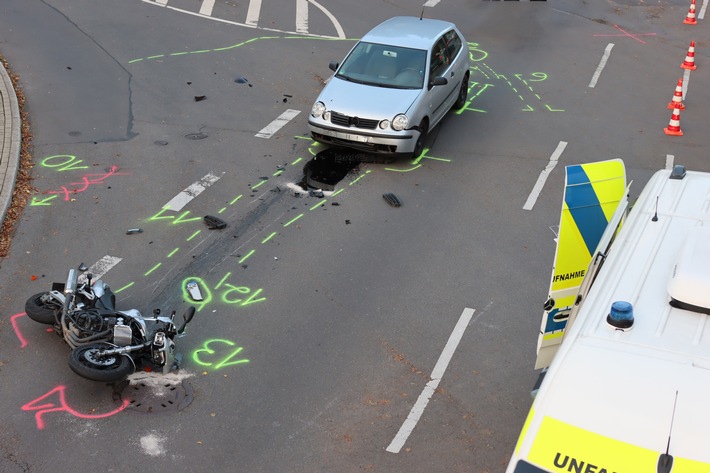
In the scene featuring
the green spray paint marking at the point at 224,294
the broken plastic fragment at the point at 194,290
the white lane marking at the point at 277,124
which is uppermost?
the broken plastic fragment at the point at 194,290

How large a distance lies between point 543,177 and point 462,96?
11.6 feet

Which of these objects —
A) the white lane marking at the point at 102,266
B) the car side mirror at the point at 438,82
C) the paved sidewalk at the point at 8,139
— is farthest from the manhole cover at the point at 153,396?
the car side mirror at the point at 438,82

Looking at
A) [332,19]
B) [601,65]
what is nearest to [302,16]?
[332,19]

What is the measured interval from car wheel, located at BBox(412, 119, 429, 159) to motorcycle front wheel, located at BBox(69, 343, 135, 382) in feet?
23.6

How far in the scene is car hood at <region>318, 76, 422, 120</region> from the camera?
45.4 feet

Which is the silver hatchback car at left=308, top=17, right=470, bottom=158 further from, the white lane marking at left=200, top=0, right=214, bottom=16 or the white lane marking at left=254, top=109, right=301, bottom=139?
the white lane marking at left=200, top=0, right=214, bottom=16

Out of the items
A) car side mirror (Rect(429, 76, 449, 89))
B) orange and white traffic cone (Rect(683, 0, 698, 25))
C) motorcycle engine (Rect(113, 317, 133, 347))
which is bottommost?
orange and white traffic cone (Rect(683, 0, 698, 25))

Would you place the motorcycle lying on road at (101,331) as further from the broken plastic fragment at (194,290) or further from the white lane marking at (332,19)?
the white lane marking at (332,19)

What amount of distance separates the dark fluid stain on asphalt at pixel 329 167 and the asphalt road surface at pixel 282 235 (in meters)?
0.19

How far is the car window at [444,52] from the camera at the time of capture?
14961 millimetres

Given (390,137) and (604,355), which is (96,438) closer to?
(604,355)

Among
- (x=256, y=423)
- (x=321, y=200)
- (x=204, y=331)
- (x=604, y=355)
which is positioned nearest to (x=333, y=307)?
Result: (x=204, y=331)

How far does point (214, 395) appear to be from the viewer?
27.8ft

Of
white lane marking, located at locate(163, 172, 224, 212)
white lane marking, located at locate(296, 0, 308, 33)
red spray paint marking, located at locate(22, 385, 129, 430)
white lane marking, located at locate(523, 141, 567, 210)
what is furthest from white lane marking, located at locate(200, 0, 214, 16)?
red spray paint marking, located at locate(22, 385, 129, 430)
